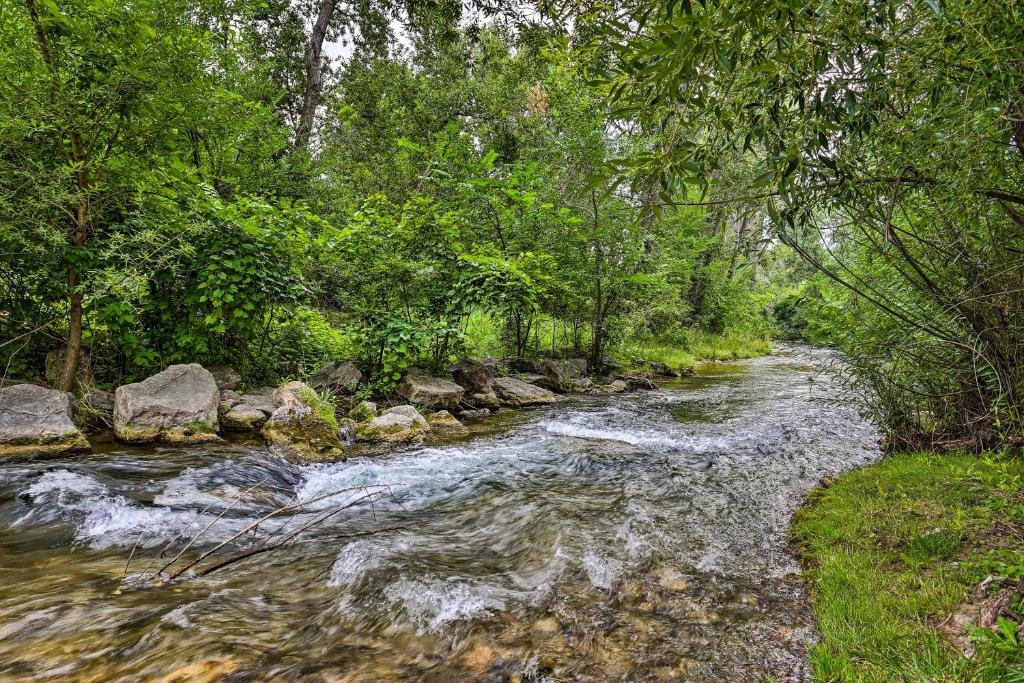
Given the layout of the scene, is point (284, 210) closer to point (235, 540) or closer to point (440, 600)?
point (235, 540)

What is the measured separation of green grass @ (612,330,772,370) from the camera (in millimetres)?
17281

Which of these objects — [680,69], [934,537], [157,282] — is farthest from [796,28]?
[157,282]

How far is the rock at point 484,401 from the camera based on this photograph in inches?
381

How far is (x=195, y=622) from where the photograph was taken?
2.55 meters

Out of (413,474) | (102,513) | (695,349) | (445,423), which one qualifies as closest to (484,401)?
(445,423)

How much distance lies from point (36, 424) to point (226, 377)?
2475mm

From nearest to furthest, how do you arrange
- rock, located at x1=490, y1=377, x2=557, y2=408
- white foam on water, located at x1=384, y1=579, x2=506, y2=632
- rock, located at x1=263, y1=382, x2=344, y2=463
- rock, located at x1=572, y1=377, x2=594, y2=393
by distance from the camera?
white foam on water, located at x1=384, y1=579, x2=506, y2=632 < rock, located at x1=263, y1=382, x2=344, y2=463 < rock, located at x1=490, y1=377, x2=557, y2=408 < rock, located at x1=572, y1=377, x2=594, y2=393

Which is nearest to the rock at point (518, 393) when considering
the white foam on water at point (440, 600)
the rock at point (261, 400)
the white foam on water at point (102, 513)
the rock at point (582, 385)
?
the rock at point (582, 385)

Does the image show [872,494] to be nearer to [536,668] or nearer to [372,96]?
[536,668]

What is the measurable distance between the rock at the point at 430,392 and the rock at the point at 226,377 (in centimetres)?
269

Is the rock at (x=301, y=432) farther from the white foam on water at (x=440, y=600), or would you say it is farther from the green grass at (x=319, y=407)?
the white foam on water at (x=440, y=600)

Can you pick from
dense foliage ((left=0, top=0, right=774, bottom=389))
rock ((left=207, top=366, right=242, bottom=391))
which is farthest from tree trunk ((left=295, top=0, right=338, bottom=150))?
rock ((left=207, top=366, right=242, bottom=391))

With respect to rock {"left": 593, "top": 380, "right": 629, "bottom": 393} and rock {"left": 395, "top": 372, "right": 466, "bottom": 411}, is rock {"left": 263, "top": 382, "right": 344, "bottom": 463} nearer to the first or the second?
rock {"left": 395, "top": 372, "right": 466, "bottom": 411}

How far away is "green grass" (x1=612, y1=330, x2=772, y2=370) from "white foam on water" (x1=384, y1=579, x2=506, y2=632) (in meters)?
13.2
